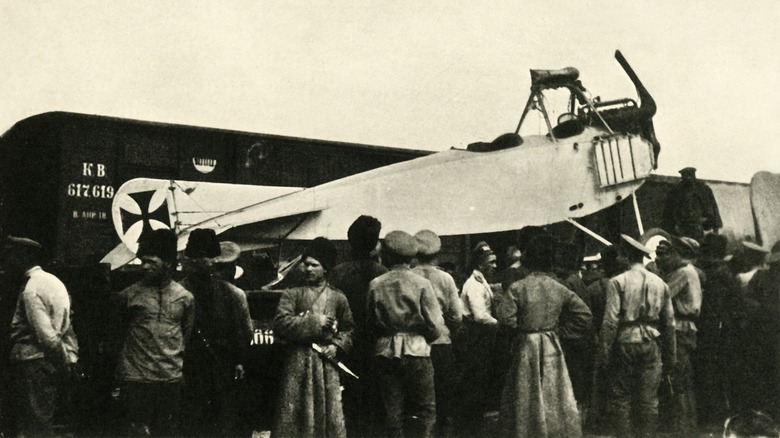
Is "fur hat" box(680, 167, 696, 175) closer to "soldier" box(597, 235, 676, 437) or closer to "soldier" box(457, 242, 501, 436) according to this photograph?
"soldier" box(597, 235, 676, 437)

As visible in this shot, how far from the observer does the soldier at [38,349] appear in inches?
193

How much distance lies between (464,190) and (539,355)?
5.36 meters

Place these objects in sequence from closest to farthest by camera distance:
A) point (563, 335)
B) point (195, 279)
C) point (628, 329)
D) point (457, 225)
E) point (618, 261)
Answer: point (195, 279)
point (563, 335)
point (628, 329)
point (618, 261)
point (457, 225)

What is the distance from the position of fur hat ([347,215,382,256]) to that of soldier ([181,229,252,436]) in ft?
3.01

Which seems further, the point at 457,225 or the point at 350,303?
the point at 457,225

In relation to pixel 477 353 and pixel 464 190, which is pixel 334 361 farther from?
pixel 464 190

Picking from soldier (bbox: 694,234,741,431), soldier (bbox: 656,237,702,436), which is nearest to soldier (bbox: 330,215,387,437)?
soldier (bbox: 656,237,702,436)

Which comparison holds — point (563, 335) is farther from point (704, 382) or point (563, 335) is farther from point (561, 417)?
point (704, 382)

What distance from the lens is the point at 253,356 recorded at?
6.02 meters

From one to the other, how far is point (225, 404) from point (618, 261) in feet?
12.6

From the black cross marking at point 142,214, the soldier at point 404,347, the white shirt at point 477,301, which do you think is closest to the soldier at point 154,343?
the soldier at point 404,347

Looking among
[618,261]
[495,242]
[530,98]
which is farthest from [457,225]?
[618,261]

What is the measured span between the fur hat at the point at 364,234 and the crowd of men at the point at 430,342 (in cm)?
1

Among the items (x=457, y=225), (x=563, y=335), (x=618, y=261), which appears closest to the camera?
(x=563, y=335)
